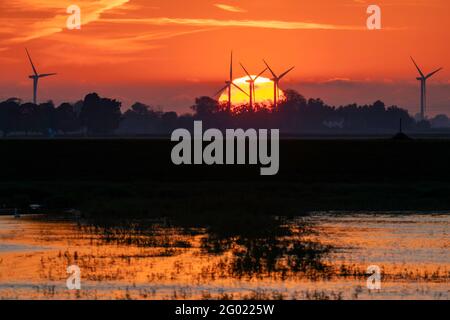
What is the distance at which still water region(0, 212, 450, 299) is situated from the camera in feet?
108

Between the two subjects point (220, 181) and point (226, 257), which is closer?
point (226, 257)

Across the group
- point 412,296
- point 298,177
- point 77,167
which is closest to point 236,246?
point 412,296

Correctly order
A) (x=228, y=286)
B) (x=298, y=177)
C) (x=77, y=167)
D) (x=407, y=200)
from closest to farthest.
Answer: (x=228, y=286)
(x=407, y=200)
(x=298, y=177)
(x=77, y=167)

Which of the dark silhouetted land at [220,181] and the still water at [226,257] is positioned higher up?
the dark silhouetted land at [220,181]

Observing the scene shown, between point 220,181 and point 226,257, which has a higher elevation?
point 220,181

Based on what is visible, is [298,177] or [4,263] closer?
[4,263]

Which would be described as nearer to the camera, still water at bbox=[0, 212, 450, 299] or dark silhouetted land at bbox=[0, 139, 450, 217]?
still water at bbox=[0, 212, 450, 299]

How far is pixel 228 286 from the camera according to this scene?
33.6 meters

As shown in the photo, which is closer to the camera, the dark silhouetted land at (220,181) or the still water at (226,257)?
the still water at (226,257)

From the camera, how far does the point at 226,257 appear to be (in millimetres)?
40188

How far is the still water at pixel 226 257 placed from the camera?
3294cm

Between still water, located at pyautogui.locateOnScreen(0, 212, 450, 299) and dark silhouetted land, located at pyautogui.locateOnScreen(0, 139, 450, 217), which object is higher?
dark silhouetted land, located at pyautogui.locateOnScreen(0, 139, 450, 217)

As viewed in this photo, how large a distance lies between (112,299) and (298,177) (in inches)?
2422
